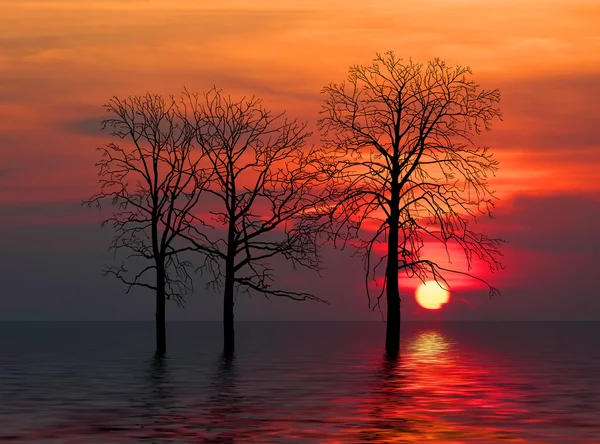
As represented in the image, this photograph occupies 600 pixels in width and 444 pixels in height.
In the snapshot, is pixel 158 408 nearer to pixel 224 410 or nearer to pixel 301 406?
pixel 224 410

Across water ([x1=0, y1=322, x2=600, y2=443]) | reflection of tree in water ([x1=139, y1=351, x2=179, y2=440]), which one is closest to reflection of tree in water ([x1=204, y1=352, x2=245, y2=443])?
water ([x1=0, y1=322, x2=600, y2=443])

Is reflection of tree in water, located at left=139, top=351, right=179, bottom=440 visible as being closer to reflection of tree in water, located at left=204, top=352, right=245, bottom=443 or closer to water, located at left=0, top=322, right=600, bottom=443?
water, located at left=0, top=322, right=600, bottom=443

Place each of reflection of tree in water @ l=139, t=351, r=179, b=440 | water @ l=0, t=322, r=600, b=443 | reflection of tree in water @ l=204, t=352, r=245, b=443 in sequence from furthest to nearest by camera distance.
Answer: reflection of tree in water @ l=139, t=351, r=179, b=440 → water @ l=0, t=322, r=600, b=443 → reflection of tree in water @ l=204, t=352, r=245, b=443

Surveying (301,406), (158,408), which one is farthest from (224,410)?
(301,406)

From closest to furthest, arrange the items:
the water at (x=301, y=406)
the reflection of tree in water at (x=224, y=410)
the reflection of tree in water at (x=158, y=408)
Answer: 1. the reflection of tree in water at (x=224, y=410)
2. the water at (x=301, y=406)
3. the reflection of tree in water at (x=158, y=408)

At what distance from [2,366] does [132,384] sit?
22110 millimetres

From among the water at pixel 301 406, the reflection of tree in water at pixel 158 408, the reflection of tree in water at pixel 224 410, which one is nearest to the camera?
the reflection of tree in water at pixel 224 410

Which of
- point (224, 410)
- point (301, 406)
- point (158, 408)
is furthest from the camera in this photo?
point (301, 406)

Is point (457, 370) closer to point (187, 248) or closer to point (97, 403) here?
point (187, 248)

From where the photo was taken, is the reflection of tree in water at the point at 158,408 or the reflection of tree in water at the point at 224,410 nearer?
the reflection of tree in water at the point at 224,410

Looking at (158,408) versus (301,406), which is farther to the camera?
(301,406)

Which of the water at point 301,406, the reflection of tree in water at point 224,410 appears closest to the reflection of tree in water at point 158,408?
the water at point 301,406

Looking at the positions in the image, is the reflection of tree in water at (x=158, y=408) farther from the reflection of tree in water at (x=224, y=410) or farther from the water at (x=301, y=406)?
the reflection of tree in water at (x=224, y=410)

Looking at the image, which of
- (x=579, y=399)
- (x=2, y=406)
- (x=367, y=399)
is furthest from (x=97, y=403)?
(x=579, y=399)
